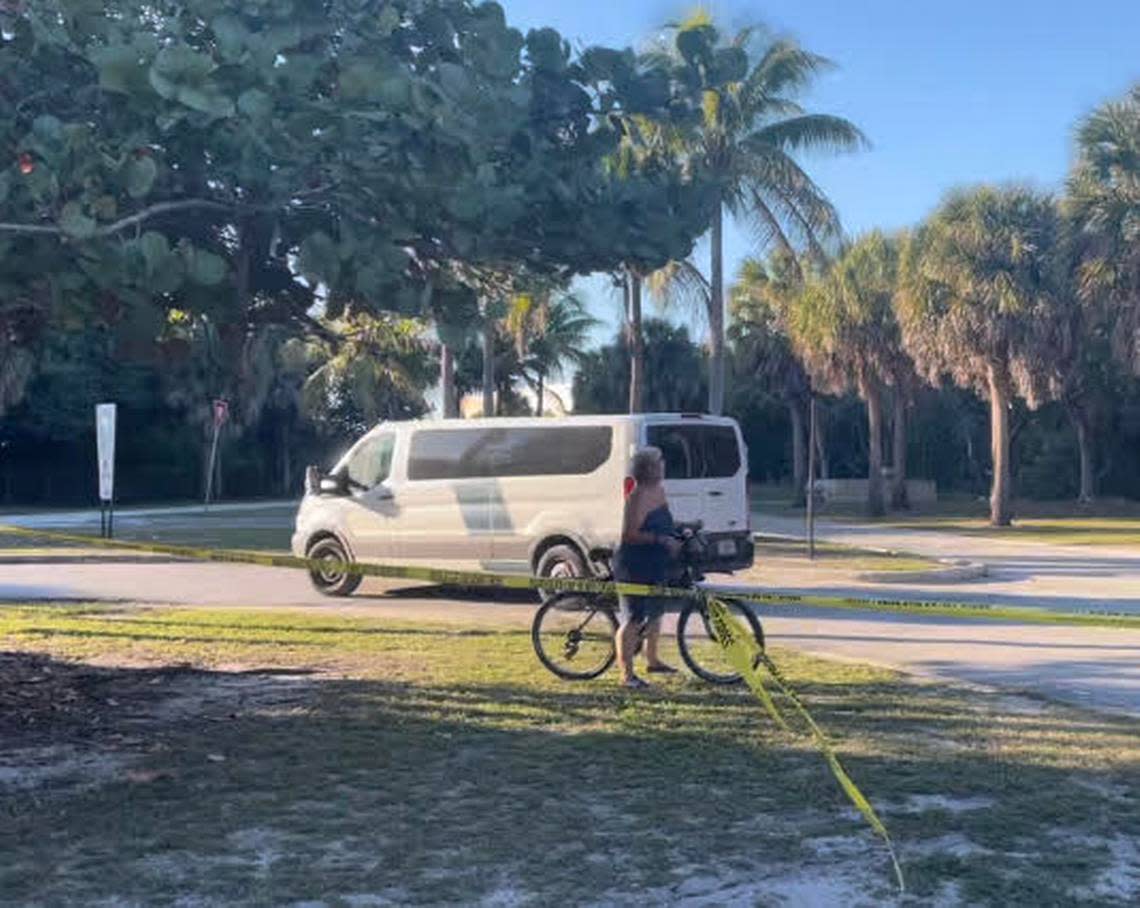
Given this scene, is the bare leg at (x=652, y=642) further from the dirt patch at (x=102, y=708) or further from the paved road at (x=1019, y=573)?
the paved road at (x=1019, y=573)

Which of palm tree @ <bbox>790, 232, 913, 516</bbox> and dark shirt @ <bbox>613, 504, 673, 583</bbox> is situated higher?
palm tree @ <bbox>790, 232, 913, 516</bbox>

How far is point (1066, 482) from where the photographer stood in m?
56.9

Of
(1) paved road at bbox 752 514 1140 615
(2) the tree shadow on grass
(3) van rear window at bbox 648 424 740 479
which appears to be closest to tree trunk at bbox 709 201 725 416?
(1) paved road at bbox 752 514 1140 615

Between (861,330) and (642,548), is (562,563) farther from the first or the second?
(861,330)

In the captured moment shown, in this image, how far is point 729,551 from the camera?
663 inches

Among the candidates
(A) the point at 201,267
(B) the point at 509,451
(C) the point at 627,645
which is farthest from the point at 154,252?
(B) the point at 509,451

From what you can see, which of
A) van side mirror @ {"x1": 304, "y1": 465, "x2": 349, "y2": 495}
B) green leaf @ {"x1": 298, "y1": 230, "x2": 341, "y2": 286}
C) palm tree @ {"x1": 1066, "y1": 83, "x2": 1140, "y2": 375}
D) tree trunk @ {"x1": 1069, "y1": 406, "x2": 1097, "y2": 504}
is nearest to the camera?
green leaf @ {"x1": 298, "y1": 230, "x2": 341, "y2": 286}

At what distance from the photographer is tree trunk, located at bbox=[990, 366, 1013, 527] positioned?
38.2m

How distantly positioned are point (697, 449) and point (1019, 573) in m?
8.63

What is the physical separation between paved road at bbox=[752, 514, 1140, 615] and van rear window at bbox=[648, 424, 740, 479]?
12.1 feet

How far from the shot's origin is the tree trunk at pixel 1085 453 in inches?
1996

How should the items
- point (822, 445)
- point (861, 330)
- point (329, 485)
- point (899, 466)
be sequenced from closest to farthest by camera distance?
point (329, 485) < point (861, 330) < point (899, 466) < point (822, 445)

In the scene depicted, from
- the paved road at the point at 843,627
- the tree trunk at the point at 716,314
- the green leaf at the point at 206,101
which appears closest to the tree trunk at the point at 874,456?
the tree trunk at the point at 716,314

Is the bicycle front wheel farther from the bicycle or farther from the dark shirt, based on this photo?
the dark shirt
